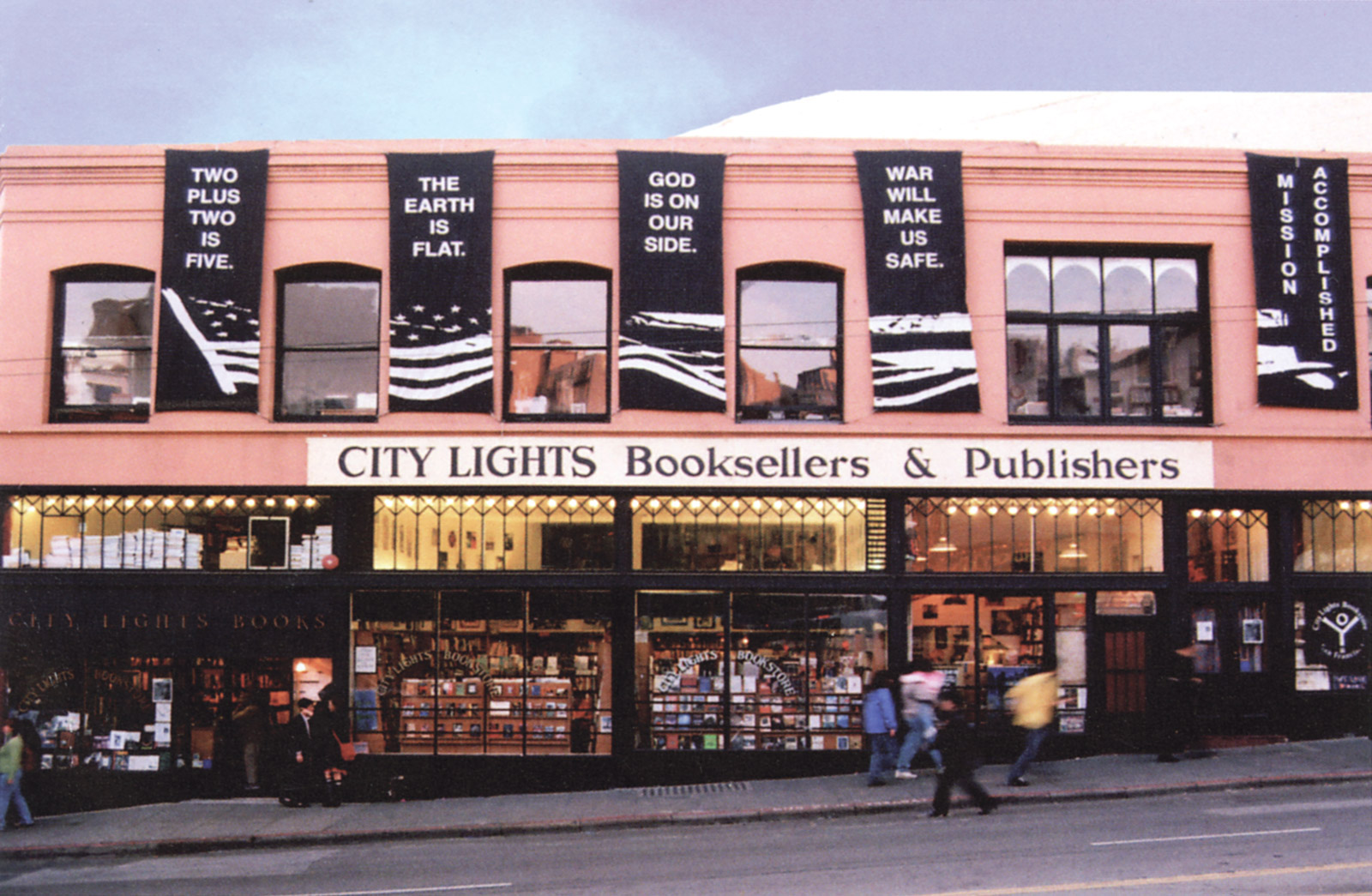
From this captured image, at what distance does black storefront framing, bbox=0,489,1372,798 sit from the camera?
15117mm

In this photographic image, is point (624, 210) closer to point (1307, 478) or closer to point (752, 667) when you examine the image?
point (752, 667)

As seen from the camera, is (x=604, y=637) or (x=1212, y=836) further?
(x=604, y=637)

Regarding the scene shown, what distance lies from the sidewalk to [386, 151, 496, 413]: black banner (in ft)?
18.1

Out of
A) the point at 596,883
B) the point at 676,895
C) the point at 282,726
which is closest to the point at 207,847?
the point at 282,726

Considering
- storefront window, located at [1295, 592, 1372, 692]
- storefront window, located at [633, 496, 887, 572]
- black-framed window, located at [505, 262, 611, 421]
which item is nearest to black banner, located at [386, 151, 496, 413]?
black-framed window, located at [505, 262, 611, 421]

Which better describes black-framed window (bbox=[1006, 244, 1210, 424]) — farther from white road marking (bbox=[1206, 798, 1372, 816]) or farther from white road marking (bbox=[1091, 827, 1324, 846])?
white road marking (bbox=[1091, 827, 1324, 846])

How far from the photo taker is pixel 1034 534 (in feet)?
51.1

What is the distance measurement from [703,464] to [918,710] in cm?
436

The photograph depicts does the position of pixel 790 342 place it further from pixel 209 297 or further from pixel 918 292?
pixel 209 297

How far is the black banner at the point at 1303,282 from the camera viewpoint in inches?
614

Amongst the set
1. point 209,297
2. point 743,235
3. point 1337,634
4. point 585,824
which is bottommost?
point 585,824

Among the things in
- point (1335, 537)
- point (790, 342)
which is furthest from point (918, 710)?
point (1335, 537)

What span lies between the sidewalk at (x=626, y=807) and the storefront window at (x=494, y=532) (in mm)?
3219

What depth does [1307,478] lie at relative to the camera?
51.2 ft
